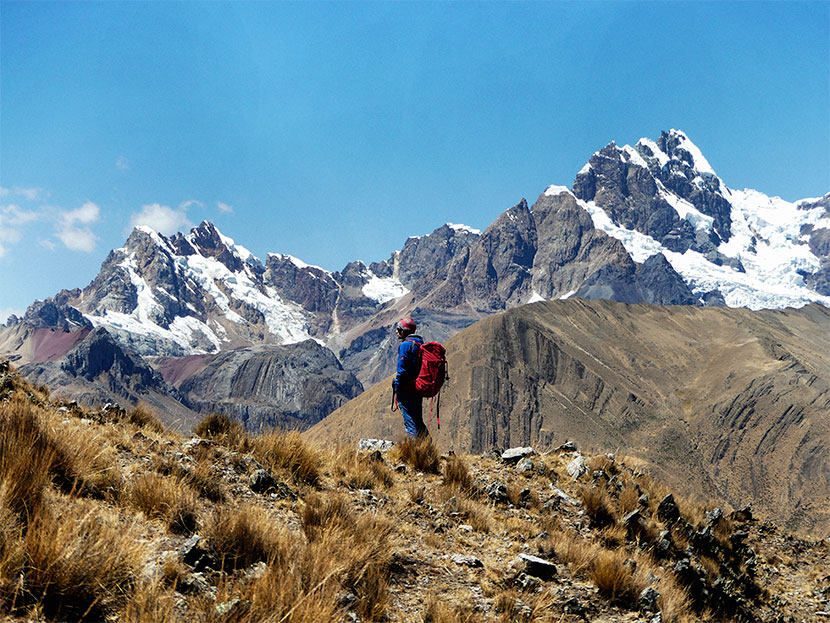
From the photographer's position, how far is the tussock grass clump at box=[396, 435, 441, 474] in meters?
9.11

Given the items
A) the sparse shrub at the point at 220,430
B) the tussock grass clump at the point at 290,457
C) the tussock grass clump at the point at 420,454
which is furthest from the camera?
the tussock grass clump at the point at 420,454

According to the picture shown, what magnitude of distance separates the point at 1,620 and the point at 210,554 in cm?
148

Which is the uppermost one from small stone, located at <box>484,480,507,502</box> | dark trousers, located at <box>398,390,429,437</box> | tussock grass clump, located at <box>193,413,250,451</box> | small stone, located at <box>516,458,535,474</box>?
dark trousers, located at <box>398,390,429,437</box>

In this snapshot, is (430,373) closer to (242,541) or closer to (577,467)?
(577,467)

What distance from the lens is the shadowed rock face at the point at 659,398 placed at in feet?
322

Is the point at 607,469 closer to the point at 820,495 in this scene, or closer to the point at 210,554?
the point at 210,554

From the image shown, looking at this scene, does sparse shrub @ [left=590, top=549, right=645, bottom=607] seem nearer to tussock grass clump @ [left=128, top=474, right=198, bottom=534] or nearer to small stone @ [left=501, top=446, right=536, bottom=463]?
tussock grass clump @ [left=128, top=474, right=198, bottom=534]

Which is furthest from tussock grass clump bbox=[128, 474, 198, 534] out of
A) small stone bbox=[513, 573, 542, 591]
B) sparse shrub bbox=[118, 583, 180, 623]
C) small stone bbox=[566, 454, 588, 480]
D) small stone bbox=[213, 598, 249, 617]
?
small stone bbox=[566, 454, 588, 480]

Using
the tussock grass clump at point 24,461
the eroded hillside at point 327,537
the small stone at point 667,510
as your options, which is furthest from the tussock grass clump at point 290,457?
the small stone at point 667,510

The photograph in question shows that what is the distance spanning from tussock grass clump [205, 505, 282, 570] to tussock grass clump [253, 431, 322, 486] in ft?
9.09

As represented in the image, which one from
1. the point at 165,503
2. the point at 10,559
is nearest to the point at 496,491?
the point at 165,503

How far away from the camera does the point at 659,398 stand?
126 m

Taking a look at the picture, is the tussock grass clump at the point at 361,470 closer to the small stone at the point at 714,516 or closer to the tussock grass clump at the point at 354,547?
the tussock grass clump at the point at 354,547

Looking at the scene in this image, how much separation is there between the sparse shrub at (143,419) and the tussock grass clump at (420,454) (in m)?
4.24
